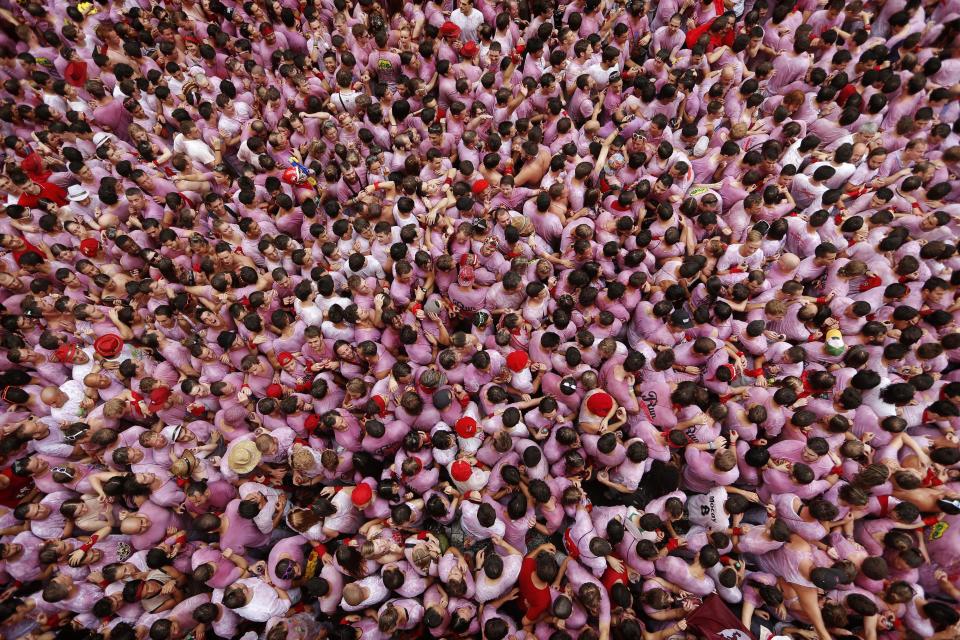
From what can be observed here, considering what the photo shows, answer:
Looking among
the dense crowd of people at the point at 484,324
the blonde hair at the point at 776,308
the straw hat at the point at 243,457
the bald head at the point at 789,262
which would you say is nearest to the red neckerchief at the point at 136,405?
the dense crowd of people at the point at 484,324

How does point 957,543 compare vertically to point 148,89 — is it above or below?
below

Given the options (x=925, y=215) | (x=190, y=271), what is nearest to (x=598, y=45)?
(x=925, y=215)

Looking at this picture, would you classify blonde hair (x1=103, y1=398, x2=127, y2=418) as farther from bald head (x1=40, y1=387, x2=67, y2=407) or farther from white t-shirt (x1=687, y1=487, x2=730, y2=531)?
white t-shirt (x1=687, y1=487, x2=730, y2=531)

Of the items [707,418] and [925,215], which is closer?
[707,418]

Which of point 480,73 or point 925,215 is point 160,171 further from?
point 925,215

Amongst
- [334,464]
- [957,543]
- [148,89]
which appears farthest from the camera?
[148,89]

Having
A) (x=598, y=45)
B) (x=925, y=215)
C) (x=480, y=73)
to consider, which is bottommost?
(x=925, y=215)

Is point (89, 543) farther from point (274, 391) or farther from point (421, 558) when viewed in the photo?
point (421, 558)
